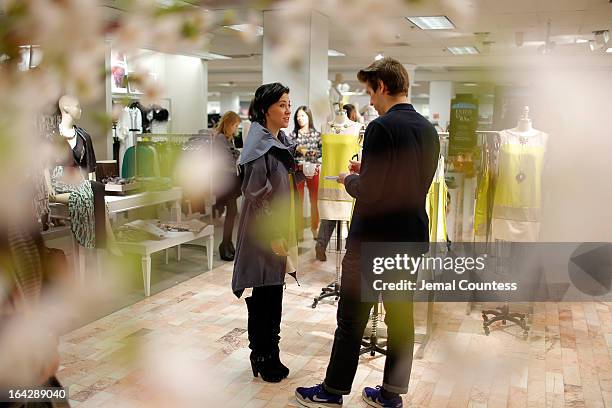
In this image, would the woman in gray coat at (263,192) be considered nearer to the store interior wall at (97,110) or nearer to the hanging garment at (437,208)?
the hanging garment at (437,208)

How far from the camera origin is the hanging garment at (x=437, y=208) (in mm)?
2354

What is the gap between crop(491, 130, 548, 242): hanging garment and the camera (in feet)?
8.11

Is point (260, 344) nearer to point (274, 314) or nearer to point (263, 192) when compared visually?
point (274, 314)

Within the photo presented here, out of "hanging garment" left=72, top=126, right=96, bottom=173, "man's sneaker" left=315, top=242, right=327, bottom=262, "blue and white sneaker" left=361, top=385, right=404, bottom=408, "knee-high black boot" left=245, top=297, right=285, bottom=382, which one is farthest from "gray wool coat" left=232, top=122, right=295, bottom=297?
"man's sneaker" left=315, top=242, right=327, bottom=262

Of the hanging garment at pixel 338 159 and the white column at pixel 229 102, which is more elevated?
the white column at pixel 229 102

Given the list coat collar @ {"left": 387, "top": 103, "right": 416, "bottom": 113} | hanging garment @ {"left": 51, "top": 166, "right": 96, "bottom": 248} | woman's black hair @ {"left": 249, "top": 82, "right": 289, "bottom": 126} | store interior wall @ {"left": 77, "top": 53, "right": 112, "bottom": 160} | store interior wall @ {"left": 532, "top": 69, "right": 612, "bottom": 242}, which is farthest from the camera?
store interior wall @ {"left": 532, "top": 69, "right": 612, "bottom": 242}

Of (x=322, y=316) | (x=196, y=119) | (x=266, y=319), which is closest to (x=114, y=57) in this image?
(x=266, y=319)

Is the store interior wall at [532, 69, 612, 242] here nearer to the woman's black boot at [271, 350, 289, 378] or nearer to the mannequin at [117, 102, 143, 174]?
the woman's black boot at [271, 350, 289, 378]

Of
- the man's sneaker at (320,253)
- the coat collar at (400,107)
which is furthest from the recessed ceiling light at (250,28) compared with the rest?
the man's sneaker at (320,253)

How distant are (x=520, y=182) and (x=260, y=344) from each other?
1341 mm

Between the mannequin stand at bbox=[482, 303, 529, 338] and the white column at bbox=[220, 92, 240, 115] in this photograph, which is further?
the white column at bbox=[220, 92, 240, 115]

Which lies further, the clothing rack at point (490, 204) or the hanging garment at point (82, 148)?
the clothing rack at point (490, 204)
